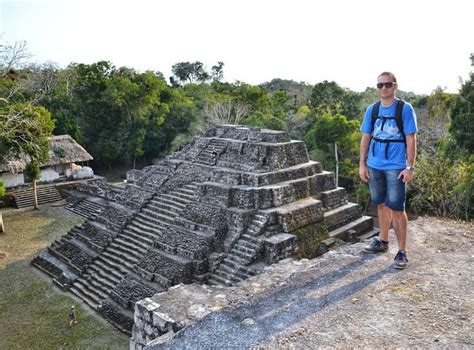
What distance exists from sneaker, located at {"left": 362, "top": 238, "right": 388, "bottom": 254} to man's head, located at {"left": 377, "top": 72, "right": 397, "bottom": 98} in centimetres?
163

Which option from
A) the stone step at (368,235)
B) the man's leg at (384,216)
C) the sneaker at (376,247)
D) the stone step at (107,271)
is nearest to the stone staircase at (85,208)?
the stone step at (107,271)

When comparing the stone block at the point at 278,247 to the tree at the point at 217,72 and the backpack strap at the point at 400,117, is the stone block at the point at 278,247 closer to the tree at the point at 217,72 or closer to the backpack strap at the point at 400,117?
the backpack strap at the point at 400,117

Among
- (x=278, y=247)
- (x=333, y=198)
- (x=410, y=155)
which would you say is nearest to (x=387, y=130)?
(x=410, y=155)

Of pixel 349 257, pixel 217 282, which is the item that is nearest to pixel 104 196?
pixel 217 282

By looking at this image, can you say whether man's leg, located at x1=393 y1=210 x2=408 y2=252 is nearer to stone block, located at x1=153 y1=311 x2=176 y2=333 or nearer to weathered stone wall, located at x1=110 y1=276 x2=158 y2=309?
stone block, located at x1=153 y1=311 x2=176 y2=333

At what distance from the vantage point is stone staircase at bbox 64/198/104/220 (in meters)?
17.0

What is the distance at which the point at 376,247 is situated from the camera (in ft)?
14.9

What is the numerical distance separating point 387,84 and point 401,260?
1755 mm

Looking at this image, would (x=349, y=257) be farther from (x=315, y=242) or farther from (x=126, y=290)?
(x=126, y=290)

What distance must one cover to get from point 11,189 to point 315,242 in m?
16.0

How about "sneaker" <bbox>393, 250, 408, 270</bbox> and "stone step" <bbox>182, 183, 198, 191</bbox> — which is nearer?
"sneaker" <bbox>393, 250, 408, 270</bbox>

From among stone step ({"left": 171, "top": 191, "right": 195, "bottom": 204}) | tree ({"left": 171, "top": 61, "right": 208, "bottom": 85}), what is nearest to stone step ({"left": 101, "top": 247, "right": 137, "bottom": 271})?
stone step ({"left": 171, "top": 191, "right": 195, "bottom": 204})

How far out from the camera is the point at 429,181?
48.3ft

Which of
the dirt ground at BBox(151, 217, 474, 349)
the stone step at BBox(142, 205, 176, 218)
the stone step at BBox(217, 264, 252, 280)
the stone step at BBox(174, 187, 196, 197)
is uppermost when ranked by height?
the dirt ground at BBox(151, 217, 474, 349)
